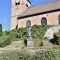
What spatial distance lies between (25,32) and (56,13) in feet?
27.8

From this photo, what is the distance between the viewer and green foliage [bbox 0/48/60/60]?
53.4ft

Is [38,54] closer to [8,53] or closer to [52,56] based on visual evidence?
[52,56]

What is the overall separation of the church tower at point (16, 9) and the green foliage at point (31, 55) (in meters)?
34.7

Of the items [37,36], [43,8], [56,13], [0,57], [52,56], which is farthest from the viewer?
[43,8]

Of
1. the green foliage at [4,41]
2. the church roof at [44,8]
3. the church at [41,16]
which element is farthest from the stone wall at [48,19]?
the green foliage at [4,41]

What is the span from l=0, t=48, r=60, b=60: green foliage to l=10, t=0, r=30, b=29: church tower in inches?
1368

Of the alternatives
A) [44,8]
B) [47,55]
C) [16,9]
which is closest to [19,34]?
[44,8]

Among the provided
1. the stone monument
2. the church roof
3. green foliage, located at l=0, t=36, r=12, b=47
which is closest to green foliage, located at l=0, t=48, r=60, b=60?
the stone monument

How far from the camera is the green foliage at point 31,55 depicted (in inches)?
640

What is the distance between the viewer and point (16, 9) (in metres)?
55.3

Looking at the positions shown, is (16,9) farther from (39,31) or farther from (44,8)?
(39,31)

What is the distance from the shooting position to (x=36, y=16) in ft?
149

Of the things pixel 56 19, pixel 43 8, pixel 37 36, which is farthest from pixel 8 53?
pixel 43 8

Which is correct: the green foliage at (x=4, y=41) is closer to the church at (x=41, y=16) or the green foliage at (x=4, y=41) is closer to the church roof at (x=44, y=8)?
the church at (x=41, y=16)
